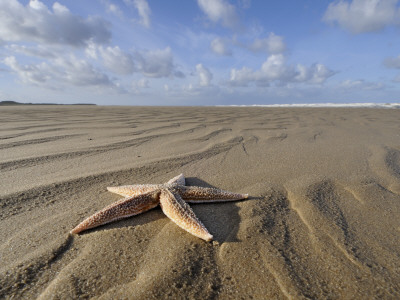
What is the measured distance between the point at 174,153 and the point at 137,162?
2.05 feet

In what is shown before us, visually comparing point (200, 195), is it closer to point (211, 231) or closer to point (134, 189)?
point (211, 231)

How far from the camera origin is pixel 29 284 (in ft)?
3.99

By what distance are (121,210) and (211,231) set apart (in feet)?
2.28

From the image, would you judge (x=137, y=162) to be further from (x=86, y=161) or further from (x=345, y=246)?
(x=345, y=246)

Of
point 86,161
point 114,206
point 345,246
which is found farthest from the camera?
point 86,161

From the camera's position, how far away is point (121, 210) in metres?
1.76

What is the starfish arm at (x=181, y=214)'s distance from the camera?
5.13 feet

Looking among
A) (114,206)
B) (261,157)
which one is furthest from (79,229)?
(261,157)

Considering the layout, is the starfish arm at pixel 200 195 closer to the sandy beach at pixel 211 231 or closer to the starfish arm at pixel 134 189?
the sandy beach at pixel 211 231

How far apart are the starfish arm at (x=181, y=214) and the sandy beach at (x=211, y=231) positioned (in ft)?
0.22

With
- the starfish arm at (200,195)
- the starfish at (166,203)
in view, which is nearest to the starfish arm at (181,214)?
the starfish at (166,203)

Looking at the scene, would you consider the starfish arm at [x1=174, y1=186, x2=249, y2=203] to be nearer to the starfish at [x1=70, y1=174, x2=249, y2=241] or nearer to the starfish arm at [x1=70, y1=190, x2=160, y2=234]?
the starfish at [x1=70, y1=174, x2=249, y2=241]

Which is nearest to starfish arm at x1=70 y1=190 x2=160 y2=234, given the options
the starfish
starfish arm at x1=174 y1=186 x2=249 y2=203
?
the starfish

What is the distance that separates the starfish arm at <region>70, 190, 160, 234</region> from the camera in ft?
5.36
